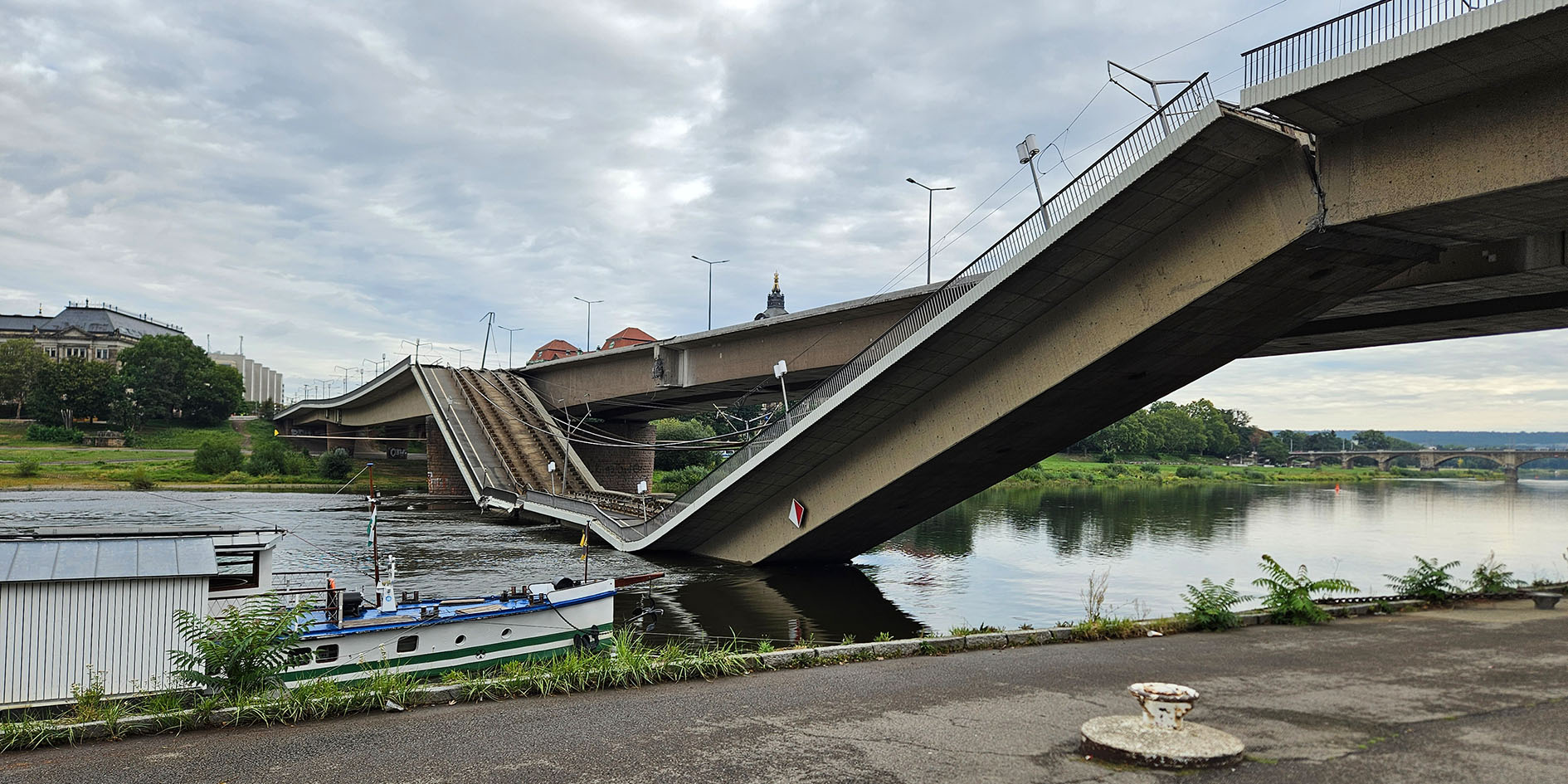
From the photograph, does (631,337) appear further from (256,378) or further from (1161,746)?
(1161,746)

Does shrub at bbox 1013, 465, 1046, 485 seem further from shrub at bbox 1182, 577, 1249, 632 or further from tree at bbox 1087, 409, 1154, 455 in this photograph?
shrub at bbox 1182, 577, 1249, 632

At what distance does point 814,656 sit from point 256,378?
198 meters

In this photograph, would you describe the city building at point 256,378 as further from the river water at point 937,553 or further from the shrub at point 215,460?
the river water at point 937,553

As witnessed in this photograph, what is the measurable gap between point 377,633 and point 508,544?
75.3ft

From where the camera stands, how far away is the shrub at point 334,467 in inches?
2813

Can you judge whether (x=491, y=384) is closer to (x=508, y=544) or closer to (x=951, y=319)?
(x=508, y=544)

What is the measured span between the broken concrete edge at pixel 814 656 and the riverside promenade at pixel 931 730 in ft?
0.57

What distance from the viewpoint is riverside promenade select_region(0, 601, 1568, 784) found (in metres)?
7.06

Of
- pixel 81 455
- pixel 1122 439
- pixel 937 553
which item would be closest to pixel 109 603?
pixel 937 553

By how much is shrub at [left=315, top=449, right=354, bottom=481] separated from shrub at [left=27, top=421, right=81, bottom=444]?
1483 inches

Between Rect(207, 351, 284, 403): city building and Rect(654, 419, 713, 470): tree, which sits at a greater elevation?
Rect(207, 351, 284, 403): city building

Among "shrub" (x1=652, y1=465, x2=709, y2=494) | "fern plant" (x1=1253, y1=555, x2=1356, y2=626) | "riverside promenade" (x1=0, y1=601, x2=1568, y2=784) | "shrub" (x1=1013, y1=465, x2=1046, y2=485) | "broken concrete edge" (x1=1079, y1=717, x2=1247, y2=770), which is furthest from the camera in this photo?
"shrub" (x1=1013, y1=465, x2=1046, y2=485)

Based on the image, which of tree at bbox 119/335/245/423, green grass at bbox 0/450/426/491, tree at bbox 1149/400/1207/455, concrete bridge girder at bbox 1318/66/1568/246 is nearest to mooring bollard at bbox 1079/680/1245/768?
concrete bridge girder at bbox 1318/66/1568/246

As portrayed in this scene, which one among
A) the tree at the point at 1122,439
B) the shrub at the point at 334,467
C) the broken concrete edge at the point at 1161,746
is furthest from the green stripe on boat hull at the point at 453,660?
the tree at the point at 1122,439
